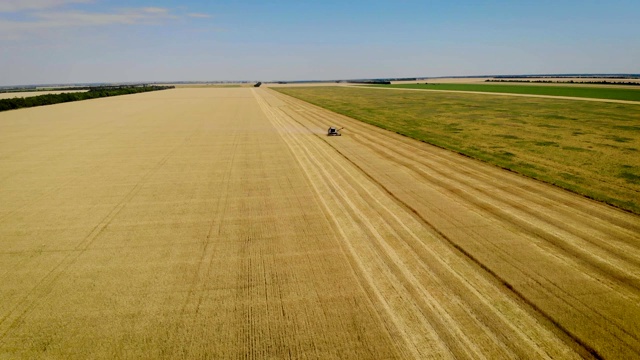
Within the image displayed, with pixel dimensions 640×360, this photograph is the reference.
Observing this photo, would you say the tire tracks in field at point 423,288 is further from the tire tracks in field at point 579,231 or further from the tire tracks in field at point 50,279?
the tire tracks in field at point 50,279

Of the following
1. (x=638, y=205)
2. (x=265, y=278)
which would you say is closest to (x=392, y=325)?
(x=265, y=278)

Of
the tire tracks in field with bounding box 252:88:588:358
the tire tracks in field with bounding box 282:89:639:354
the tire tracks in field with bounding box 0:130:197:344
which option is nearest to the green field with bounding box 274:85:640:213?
the tire tracks in field with bounding box 282:89:639:354

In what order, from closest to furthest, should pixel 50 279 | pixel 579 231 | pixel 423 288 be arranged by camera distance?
pixel 423 288 → pixel 50 279 → pixel 579 231

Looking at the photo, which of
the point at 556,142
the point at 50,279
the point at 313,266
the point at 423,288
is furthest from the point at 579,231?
the point at 556,142

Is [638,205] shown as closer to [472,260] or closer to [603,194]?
[603,194]

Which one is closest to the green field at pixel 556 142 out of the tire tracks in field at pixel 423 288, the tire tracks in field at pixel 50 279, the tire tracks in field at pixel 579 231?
the tire tracks in field at pixel 579 231

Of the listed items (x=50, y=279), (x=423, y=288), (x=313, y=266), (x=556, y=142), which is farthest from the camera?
(x=556, y=142)

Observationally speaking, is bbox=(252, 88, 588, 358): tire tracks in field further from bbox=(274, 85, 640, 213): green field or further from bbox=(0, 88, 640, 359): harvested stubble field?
bbox=(274, 85, 640, 213): green field

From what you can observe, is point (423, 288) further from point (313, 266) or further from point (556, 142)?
point (556, 142)
